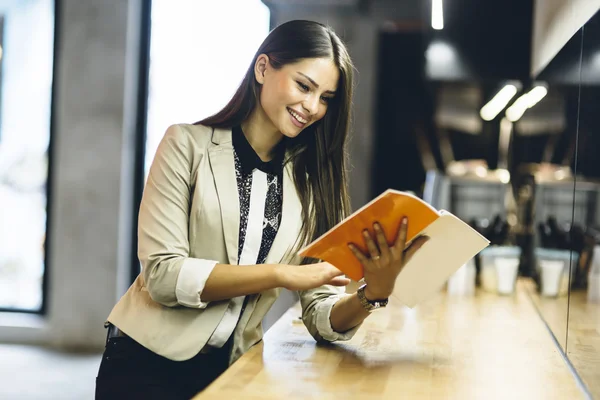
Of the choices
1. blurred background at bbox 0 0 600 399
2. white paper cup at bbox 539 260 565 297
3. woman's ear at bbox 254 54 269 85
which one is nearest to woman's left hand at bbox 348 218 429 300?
woman's ear at bbox 254 54 269 85

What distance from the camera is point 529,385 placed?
1.44 m

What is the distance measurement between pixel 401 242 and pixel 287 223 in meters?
0.39

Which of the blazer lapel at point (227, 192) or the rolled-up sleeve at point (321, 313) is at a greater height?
the blazer lapel at point (227, 192)

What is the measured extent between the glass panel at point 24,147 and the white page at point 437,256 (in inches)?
164

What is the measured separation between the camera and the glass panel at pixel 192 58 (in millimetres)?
5270

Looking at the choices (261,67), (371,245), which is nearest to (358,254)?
(371,245)

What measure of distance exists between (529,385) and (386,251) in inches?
16.9

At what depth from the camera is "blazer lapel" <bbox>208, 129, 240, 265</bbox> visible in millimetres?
1569

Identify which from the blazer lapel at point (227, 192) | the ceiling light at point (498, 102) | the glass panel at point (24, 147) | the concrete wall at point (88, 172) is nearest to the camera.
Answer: the blazer lapel at point (227, 192)

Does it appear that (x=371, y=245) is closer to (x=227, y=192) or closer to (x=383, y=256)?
(x=383, y=256)

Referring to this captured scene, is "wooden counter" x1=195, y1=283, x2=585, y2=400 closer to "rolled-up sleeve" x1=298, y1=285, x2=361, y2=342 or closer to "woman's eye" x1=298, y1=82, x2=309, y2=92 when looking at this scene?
"rolled-up sleeve" x1=298, y1=285, x2=361, y2=342

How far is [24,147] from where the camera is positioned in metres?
5.11

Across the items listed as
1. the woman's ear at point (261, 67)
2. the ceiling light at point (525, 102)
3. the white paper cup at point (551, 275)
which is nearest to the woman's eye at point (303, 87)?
the woman's ear at point (261, 67)

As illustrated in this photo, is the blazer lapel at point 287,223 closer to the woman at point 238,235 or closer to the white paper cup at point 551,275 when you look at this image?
the woman at point 238,235
